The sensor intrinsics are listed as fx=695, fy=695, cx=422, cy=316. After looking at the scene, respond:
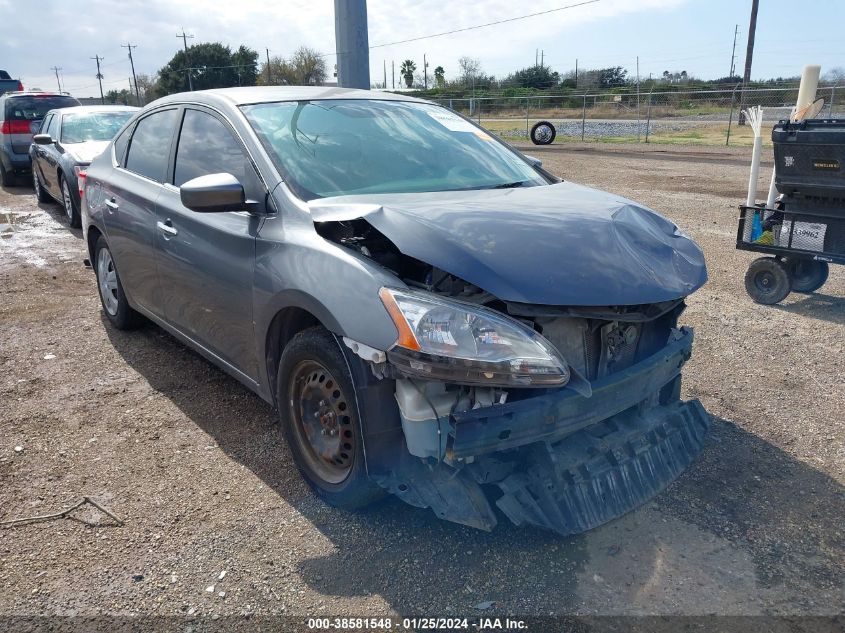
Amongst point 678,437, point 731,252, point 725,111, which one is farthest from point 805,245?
point 725,111

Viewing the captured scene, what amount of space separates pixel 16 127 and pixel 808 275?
14.5 m

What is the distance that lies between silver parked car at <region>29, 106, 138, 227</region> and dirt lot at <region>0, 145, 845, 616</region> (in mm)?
5501

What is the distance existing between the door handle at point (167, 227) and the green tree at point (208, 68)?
5619cm

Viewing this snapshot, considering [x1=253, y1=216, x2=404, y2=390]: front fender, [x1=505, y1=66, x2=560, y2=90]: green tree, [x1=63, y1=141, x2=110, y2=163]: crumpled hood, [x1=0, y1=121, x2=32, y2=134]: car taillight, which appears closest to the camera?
[x1=253, y1=216, x2=404, y2=390]: front fender

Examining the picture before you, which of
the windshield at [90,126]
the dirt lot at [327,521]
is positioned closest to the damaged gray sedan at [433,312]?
the dirt lot at [327,521]

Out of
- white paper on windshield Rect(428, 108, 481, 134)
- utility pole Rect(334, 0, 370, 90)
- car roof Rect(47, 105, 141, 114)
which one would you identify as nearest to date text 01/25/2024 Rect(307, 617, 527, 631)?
white paper on windshield Rect(428, 108, 481, 134)

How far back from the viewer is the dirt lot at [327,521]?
8.56 feet

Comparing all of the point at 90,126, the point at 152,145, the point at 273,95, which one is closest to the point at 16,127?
the point at 90,126

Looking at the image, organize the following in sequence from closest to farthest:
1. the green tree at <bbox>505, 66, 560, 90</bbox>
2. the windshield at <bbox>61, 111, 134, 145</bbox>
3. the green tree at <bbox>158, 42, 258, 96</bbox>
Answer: the windshield at <bbox>61, 111, 134, 145</bbox>
the green tree at <bbox>505, 66, 560, 90</bbox>
the green tree at <bbox>158, 42, 258, 96</bbox>

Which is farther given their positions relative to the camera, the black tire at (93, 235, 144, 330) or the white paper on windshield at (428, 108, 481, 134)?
the black tire at (93, 235, 144, 330)

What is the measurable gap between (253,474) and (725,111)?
35.7 m

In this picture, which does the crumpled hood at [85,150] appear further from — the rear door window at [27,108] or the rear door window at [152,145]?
the rear door window at [152,145]

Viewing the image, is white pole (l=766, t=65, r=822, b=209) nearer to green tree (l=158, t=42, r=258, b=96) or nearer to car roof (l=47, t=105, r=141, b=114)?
car roof (l=47, t=105, r=141, b=114)

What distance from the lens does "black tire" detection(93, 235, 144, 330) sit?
5.23m
